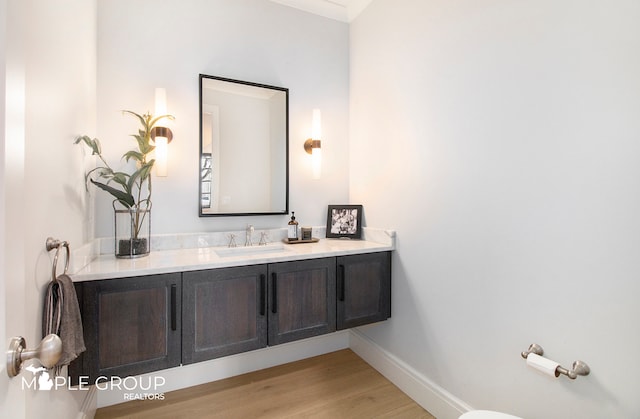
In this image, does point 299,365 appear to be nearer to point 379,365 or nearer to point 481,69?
point 379,365

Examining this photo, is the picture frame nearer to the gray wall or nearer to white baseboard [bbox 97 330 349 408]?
the gray wall

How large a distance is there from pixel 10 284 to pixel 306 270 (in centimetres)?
137

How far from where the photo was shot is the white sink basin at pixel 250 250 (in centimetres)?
203

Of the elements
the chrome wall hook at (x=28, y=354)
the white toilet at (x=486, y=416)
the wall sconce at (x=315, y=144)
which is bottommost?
the white toilet at (x=486, y=416)

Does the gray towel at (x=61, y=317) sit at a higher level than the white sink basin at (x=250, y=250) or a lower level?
lower

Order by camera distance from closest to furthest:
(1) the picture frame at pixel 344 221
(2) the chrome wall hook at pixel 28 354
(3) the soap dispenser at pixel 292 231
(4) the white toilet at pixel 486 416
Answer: (2) the chrome wall hook at pixel 28 354 < (4) the white toilet at pixel 486 416 < (3) the soap dispenser at pixel 292 231 < (1) the picture frame at pixel 344 221

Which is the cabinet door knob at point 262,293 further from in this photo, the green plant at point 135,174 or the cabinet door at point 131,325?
the green plant at point 135,174

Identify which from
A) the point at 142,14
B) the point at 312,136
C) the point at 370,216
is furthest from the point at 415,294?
the point at 142,14

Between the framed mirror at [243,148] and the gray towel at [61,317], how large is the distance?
1.02 metres

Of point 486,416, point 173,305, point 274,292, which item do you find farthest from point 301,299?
point 486,416

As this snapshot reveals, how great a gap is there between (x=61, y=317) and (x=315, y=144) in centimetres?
179

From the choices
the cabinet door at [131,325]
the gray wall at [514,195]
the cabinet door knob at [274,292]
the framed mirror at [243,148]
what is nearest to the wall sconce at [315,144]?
the framed mirror at [243,148]

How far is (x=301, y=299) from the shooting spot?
1.85 metres

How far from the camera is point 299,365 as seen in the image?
2338mm
